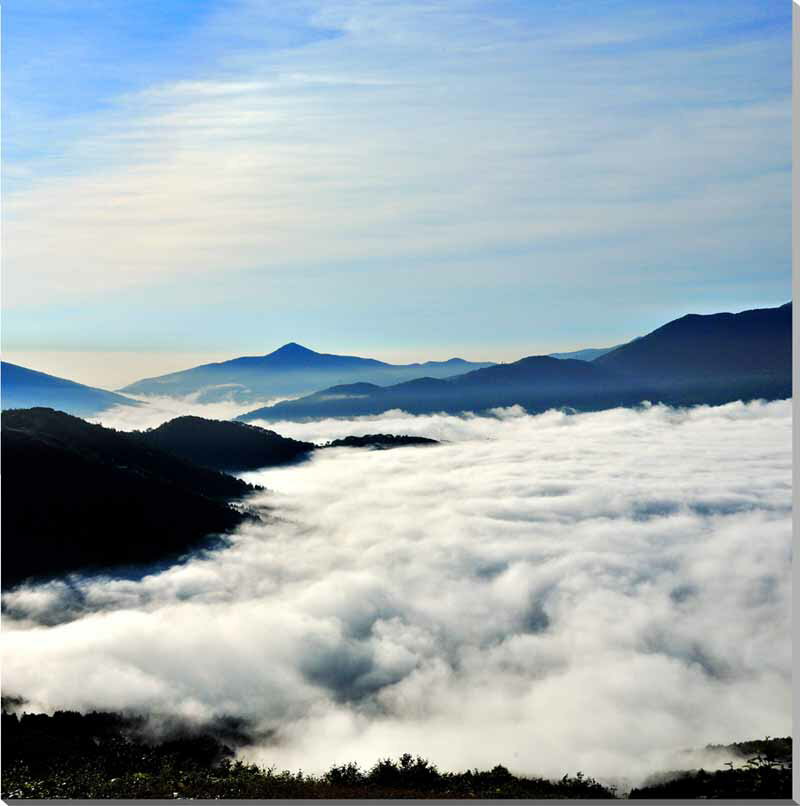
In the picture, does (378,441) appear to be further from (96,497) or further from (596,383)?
(96,497)

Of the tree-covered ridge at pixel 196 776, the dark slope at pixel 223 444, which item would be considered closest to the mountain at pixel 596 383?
the dark slope at pixel 223 444

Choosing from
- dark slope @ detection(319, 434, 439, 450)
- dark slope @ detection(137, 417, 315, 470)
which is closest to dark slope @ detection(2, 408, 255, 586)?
dark slope @ detection(137, 417, 315, 470)

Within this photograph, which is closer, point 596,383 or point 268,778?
point 268,778

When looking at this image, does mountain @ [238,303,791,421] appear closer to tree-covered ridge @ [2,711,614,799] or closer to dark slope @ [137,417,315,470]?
Answer: dark slope @ [137,417,315,470]

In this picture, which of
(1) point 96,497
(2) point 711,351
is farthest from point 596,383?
(1) point 96,497

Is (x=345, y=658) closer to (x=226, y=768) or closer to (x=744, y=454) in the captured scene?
(x=226, y=768)

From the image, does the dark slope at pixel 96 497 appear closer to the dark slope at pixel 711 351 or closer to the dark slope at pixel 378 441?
the dark slope at pixel 378 441

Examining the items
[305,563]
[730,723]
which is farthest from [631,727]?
[305,563]

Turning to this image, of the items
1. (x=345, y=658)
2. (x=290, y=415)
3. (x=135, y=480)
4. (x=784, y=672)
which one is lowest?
(x=345, y=658)
